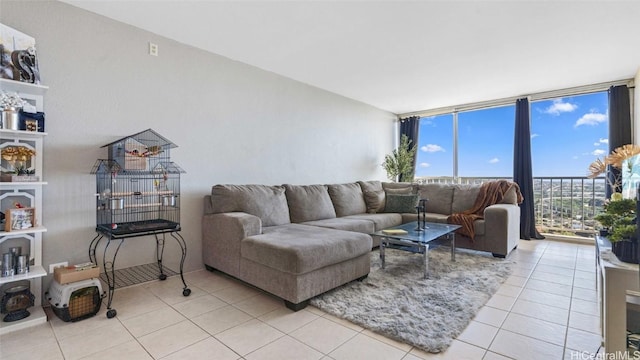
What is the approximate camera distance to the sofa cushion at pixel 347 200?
4.23m

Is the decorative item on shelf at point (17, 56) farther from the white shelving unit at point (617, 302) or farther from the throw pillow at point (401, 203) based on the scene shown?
the throw pillow at point (401, 203)

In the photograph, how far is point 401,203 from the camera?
4.48 metres

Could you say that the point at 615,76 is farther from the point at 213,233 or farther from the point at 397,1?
the point at 213,233

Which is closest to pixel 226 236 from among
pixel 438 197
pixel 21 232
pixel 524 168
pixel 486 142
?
pixel 21 232

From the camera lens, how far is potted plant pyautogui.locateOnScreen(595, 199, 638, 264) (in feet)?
4.86

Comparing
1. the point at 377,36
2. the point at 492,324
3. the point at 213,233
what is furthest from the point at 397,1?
the point at 213,233

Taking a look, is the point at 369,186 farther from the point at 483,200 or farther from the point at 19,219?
the point at 19,219

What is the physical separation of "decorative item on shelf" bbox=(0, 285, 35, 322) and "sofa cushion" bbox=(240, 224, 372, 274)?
1.42 meters

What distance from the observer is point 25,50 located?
2.01m

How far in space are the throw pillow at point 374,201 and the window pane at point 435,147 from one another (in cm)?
184

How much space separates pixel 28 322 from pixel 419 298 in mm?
2672

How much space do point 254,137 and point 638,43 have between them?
4135 millimetres

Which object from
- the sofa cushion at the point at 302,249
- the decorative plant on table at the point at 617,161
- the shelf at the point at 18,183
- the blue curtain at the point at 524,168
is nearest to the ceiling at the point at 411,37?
the blue curtain at the point at 524,168

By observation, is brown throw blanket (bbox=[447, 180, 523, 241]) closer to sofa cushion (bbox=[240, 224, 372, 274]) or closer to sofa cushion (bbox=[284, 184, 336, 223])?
sofa cushion (bbox=[284, 184, 336, 223])
